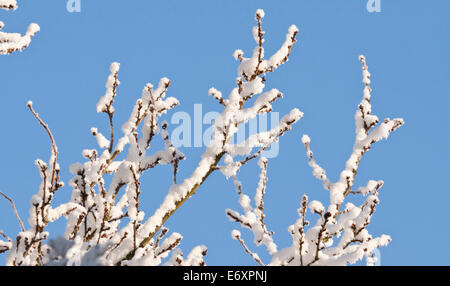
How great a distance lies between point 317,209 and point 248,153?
2.15ft

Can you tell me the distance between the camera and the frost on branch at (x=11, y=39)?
398cm

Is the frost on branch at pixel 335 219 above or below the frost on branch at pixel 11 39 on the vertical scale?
below

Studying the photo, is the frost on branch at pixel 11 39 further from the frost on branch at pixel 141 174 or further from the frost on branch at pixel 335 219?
the frost on branch at pixel 335 219

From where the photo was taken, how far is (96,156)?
14.5 ft

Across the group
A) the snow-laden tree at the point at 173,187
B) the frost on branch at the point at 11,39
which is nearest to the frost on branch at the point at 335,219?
the snow-laden tree at the point at 173,187

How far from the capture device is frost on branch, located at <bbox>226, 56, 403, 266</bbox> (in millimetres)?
3457

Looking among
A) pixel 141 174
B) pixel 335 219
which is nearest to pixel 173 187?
pixel 141 174

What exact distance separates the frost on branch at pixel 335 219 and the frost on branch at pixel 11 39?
2.20m

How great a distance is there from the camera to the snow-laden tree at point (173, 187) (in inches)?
135

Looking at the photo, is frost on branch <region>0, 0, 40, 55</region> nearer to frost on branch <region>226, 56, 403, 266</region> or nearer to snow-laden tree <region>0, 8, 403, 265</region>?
snow-laden tree <region>0, 8, 403, 265</region>

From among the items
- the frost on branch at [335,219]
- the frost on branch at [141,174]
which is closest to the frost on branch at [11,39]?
the frost on branch at [141,174]

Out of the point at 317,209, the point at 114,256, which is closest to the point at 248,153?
the point at 317,209

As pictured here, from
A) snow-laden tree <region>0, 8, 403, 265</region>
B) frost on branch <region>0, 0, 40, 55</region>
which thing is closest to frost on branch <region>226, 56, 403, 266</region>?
snow-laden tree <region>0, 8, 403, 265</region>

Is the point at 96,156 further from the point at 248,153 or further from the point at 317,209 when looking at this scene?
the point at 317,209
